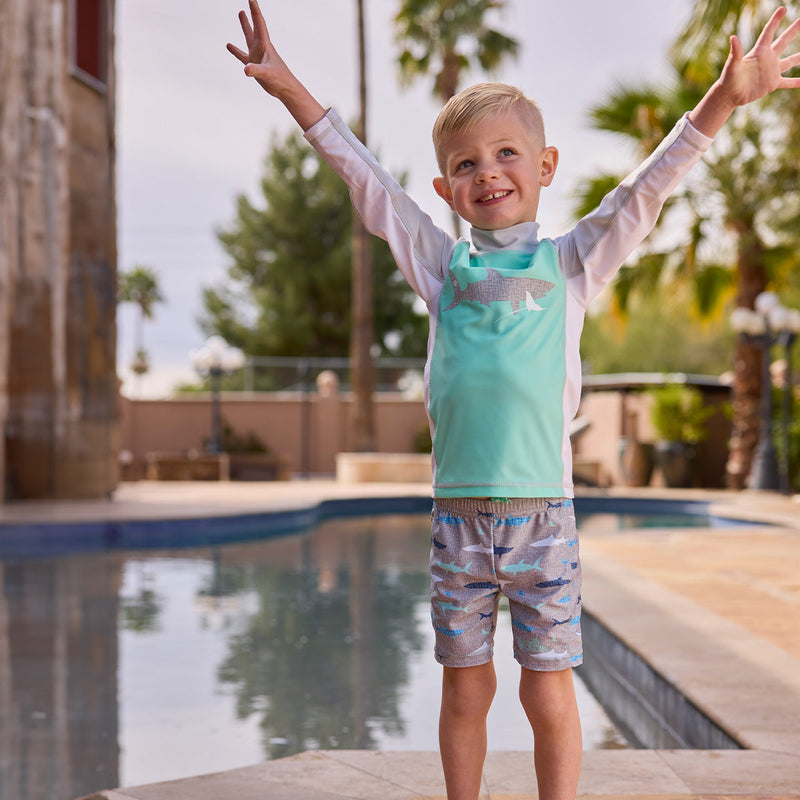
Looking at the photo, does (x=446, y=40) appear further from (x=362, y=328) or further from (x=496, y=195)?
(x=496, y=195)

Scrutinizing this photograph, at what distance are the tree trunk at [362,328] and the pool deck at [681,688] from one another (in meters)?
9.33

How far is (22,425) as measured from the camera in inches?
405

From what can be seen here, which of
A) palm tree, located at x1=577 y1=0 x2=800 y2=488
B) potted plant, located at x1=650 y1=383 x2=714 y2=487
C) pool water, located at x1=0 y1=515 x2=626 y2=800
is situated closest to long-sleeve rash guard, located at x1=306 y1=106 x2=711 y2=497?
pool water, located at x1=0 y1=515 x2=626 y2=800

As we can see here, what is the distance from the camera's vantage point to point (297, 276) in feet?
94.2

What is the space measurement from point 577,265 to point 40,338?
912 cm

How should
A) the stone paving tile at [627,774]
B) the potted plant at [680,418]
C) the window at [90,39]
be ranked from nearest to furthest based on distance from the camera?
the stone paving tile at [627,774], the window at [90,39], the potted plant at [680,418]

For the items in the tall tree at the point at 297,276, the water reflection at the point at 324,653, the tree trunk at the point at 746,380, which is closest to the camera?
the water reflection at the point at 324,653

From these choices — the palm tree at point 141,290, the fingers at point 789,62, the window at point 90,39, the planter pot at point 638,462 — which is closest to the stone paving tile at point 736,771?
the fingers at point 789,62

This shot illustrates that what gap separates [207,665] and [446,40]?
617 inches

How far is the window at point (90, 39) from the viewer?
10.7 m

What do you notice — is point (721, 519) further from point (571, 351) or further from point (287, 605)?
point (571, 351)

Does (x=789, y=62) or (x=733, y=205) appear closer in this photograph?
(x=789, y=62)

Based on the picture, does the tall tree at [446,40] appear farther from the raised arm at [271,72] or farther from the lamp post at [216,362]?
the raised arm at [271,72]

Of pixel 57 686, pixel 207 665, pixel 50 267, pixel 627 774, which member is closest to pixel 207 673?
pixel 207 665
